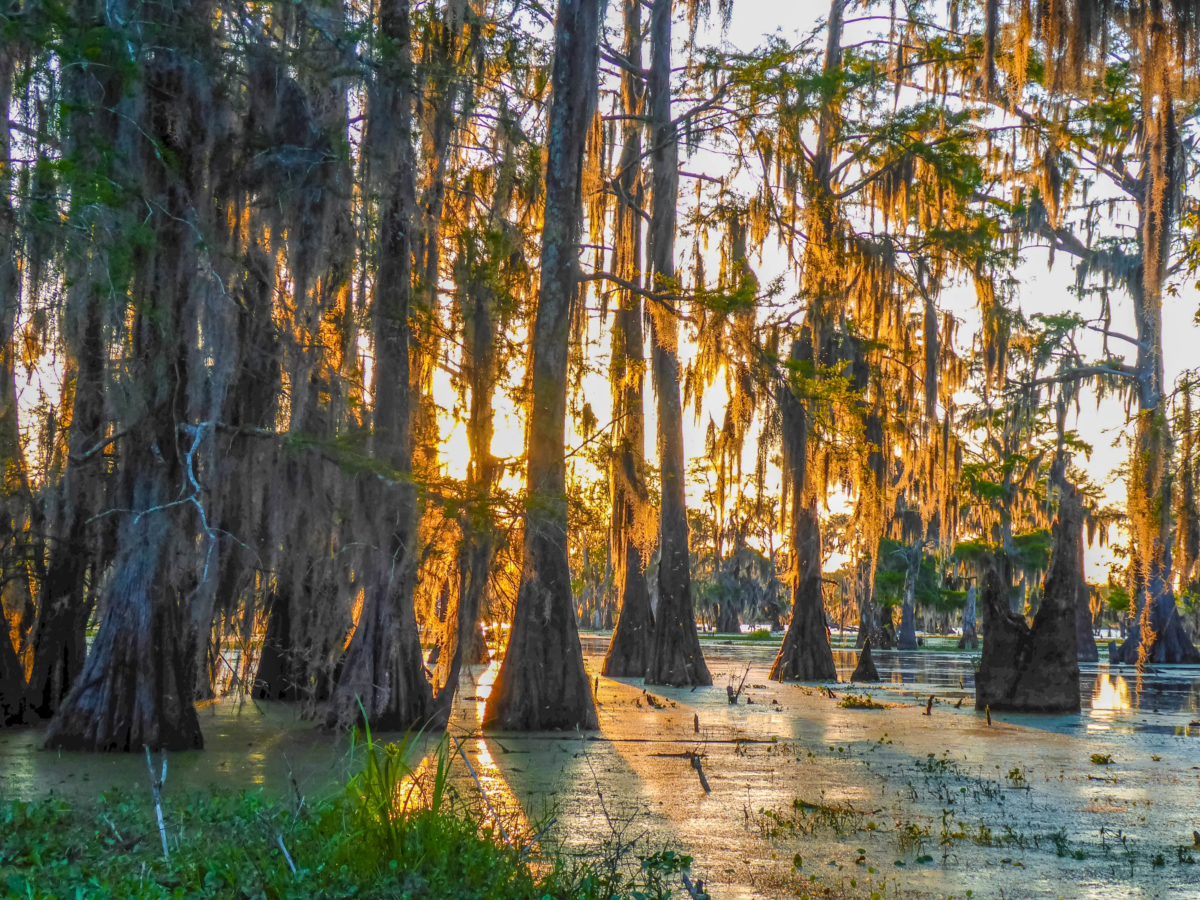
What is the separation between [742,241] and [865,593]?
40.4 ft

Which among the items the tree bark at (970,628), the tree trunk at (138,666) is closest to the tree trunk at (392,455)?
the tree trunk at (138,666)

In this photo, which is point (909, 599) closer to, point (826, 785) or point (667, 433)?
point (667, 433)

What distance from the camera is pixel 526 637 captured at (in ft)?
40.3

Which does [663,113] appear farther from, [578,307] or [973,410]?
[973,410]

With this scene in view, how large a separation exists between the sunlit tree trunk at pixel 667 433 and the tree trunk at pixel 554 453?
162 inches

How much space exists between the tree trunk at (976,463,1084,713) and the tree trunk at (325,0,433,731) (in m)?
7.11

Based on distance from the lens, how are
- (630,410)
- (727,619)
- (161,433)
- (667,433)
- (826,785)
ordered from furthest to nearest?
1. (727,619)
2. (667,433)
3. (630,410)
4. (161,433)
5. (826,785)

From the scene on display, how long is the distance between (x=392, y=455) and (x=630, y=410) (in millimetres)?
7253

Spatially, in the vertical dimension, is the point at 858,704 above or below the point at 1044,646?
below

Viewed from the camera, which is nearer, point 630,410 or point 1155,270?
point 1155,270

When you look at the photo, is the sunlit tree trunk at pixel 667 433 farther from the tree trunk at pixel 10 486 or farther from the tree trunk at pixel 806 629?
the tree trunk at pixel 10 486

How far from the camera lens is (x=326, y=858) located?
4758mm

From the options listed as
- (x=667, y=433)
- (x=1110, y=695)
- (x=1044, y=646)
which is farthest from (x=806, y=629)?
(x=1044, y=646)

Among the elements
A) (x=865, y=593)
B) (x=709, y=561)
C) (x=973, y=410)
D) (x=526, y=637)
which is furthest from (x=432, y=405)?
(x=709, y=561)
